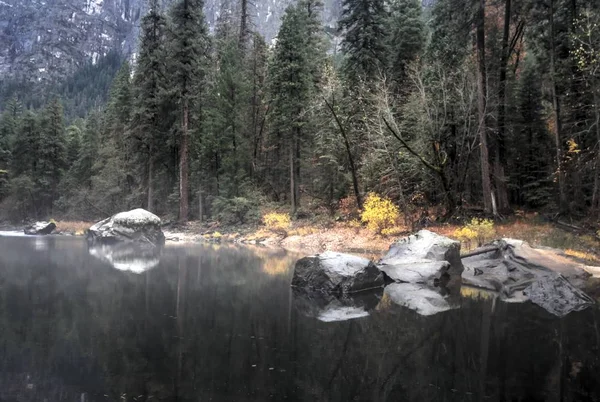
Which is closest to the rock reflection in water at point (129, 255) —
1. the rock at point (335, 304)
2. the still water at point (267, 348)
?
the still water at point (267, 348)

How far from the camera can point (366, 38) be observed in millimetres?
27922

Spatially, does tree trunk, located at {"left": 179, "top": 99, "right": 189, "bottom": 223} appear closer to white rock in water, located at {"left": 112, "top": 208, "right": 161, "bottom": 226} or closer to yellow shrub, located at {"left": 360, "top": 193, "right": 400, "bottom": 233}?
white rock in water, located at {"left": 112, "top": 208, "right": 161, "bottom": 226}

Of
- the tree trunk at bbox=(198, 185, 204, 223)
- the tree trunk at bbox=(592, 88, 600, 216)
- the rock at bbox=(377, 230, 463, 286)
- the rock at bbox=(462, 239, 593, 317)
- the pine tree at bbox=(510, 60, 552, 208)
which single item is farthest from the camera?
the tree trunk at bbox=(198, 185, 204, 223)

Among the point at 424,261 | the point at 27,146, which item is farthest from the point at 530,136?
the point at 27,146

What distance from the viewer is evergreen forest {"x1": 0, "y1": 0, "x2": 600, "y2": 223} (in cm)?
2125

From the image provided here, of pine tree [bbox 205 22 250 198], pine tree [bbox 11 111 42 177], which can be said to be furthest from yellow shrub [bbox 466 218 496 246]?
pine tree [bbox 11 111 42 177]

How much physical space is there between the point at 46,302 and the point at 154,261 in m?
7.83

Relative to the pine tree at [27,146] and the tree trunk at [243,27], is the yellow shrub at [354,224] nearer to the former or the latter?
the tree trunk at [243,27]

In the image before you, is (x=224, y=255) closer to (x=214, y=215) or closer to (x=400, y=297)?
(x=400, y=297)

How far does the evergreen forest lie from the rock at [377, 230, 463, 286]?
24.7 ft

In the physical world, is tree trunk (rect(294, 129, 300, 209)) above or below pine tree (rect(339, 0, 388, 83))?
below

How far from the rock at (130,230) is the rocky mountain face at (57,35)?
504ft

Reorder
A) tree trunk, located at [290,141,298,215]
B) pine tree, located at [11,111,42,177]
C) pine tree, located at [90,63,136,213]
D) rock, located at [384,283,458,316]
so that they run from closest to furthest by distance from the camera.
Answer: rock, located at [384,283,458,316], tree trunk, located at [290,141,298,215], pine tree, located at [90,63,136,213], pine tree, located at [11,111,42,177]

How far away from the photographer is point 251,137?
1409 inches
